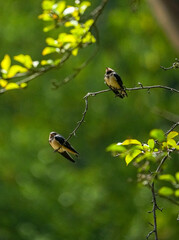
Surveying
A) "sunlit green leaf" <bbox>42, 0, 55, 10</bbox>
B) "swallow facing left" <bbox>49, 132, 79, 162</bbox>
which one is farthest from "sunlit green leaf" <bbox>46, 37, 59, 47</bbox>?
"swallow facing left" <bbox>49, 132, 79, 162</bbox>

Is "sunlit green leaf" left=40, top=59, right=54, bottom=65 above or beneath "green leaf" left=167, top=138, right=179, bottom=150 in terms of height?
above

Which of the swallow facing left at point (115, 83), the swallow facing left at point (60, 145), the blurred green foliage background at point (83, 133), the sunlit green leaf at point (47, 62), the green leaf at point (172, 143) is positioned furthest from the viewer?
the blurred green foliage background at point (83, 133)

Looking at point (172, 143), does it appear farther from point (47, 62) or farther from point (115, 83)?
point (47, 62)

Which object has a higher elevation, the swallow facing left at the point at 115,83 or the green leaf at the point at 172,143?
the swallow facing left at the point at 115,83

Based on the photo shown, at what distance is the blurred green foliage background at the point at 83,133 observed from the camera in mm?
10508

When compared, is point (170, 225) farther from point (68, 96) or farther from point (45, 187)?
point (68, 96)

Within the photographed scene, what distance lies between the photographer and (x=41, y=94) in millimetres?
12961

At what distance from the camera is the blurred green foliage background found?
34.5 ft

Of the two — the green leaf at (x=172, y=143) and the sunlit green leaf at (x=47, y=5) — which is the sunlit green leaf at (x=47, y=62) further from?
the green leaf at (x=172, y=143)

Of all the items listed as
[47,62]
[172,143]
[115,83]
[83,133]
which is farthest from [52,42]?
Answer: [83,133]

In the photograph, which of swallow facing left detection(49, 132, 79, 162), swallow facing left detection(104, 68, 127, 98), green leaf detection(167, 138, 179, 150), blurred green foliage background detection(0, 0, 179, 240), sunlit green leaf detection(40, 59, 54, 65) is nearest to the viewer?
green leaf detection(167, 138, 179, 150)

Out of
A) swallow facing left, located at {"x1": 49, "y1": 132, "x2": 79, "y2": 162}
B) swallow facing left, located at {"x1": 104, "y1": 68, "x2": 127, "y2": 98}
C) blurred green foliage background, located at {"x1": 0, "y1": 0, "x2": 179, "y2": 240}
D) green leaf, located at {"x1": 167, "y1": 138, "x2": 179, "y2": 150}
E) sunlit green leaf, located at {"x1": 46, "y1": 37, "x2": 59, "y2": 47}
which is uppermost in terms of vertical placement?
blurred green foliage background, located at {"x1": 0, "y1": 0, "x2": 179, "y2": 240}

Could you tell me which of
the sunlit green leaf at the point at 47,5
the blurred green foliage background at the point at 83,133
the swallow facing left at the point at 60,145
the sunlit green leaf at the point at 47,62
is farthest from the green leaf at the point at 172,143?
the blurred green foliage background at the point at 83,133

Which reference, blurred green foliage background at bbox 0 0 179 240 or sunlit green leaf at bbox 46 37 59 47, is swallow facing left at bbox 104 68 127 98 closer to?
sunlit green leaf at bbox 46 37 59 47
